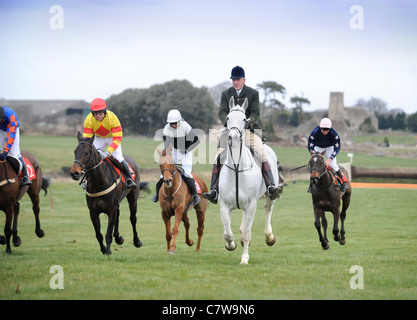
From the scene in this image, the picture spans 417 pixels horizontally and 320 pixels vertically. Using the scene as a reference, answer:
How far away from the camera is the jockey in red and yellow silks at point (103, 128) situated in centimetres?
1293

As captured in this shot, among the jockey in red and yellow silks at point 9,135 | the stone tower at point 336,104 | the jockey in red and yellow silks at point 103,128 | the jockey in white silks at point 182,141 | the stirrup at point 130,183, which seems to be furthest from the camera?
the stone tower at point 336,104

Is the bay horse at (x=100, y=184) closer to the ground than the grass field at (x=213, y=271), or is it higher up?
higher up

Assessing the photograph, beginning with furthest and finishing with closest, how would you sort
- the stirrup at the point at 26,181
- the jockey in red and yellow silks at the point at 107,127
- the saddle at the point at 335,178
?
the saddle at the point at 335,178 < the stirrup at the point at 26,181 < the jockey in red and yellow silks at the point at 107,127

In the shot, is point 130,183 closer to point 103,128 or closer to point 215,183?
point 103,128

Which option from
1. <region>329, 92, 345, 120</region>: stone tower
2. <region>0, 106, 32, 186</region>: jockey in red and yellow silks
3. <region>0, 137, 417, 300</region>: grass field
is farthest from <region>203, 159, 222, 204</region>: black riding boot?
<region>329, 92, 345, 120</region>: stone tower

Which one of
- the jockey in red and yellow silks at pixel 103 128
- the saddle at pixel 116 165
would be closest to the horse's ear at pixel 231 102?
the jockey in red and yellow silks at pixel 103 128

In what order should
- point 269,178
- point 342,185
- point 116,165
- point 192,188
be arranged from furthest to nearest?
point 342,185, point 192,188, point 116,165, point 269,178

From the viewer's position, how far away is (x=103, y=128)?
13.4 metres

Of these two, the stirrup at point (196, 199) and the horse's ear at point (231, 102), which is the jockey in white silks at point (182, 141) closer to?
the stirrup at point (196, 199)

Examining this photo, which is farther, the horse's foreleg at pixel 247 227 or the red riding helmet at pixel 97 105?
the red riding helmet at pixel 97 105

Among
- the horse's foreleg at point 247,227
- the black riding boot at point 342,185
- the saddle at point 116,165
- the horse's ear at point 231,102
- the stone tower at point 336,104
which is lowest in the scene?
the horse's foreleg at point 247,227

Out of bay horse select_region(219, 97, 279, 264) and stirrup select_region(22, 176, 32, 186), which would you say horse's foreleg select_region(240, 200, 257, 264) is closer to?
bay horse select_region(219, 97, 279, 264)

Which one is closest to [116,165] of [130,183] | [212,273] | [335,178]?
[130,183]

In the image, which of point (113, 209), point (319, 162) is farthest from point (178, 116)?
point (319, 162)
